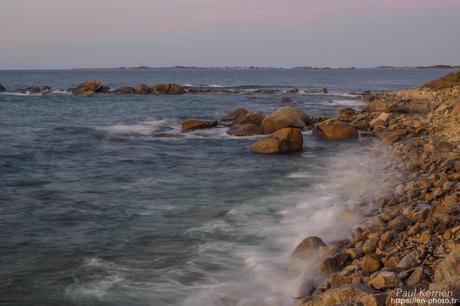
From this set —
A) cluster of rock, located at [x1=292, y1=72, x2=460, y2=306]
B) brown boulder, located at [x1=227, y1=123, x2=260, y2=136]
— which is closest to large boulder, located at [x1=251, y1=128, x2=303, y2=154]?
brown boulder, located at [x1=227, y1=123, x2=260, y2=136]

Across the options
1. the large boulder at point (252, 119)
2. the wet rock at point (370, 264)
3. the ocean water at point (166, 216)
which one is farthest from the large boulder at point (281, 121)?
the wet rock at point (370, 264)

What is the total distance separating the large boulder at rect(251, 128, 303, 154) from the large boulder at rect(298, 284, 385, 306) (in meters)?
14.3

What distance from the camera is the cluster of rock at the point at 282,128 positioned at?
2100cm

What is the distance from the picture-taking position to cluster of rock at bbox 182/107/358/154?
827 inches

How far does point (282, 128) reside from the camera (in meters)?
24.3

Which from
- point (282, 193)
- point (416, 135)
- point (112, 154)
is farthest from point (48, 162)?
point (416, 135)

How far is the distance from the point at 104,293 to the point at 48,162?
12.5 metres

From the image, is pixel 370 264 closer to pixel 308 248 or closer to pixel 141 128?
pixel 308 248

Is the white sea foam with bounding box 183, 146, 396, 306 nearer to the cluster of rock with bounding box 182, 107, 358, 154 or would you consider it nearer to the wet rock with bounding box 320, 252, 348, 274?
the wet rock with bounding box 320, 252, 348, 274

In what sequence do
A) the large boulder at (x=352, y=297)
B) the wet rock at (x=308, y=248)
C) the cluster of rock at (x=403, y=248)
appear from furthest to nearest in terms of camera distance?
the wet rock at (x=308, y=248) < the cluster of rock at (x=403, y=248) < the large boulder at (x=352, y=297)

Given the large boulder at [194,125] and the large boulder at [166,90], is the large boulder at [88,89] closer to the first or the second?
the large boulder at [166,90]

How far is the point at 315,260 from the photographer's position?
346 inches

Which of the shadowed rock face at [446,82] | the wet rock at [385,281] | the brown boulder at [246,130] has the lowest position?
the wet rock at [385,281]

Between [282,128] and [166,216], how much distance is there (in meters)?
13.1
